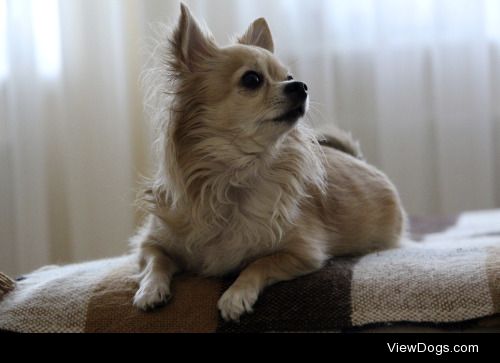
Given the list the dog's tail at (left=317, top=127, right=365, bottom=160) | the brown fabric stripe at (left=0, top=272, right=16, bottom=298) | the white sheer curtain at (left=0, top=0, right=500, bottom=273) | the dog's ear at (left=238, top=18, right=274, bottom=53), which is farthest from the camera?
the white sheer curtain at (left=0, top=0, right=500, bottom=273)

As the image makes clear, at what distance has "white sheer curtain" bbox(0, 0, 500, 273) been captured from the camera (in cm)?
233

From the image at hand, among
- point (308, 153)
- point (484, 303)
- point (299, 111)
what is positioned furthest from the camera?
point (308, 153)

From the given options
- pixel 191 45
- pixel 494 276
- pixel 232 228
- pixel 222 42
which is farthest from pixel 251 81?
pixel 222 42

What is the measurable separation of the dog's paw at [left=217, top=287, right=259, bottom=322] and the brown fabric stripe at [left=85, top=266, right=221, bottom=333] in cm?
2

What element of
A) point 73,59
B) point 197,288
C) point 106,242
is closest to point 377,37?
point 73,59

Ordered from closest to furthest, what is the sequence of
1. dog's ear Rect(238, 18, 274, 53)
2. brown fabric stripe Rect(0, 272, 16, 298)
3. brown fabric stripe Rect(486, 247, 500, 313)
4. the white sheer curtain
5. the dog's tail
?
brown fabric stripe Rect(486, 247, 500, 313)
brown fabric stripe Rect(0, 272, 16, 298)
dog's ear Rect(238, 18, 274, 53)
the dog's tail
the white sheer curtain

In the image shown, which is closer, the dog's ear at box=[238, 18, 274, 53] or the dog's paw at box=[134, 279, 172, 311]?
the dog's paw at box=[134, 279, 172, 311]

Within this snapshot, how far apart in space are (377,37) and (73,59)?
118 centimetres

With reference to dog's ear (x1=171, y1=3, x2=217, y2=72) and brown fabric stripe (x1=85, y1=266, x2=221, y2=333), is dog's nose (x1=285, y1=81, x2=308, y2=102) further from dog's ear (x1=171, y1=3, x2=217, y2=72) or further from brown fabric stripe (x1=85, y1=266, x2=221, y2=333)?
brown fabric stripe (x1=85, y1=266, x2=221, y2=333)

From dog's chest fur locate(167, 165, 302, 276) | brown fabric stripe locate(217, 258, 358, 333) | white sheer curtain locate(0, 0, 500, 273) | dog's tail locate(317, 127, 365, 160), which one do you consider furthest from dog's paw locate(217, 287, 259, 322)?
white sheer curtain locate(0, 0, 500, 273)

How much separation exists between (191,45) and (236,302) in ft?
1.94
